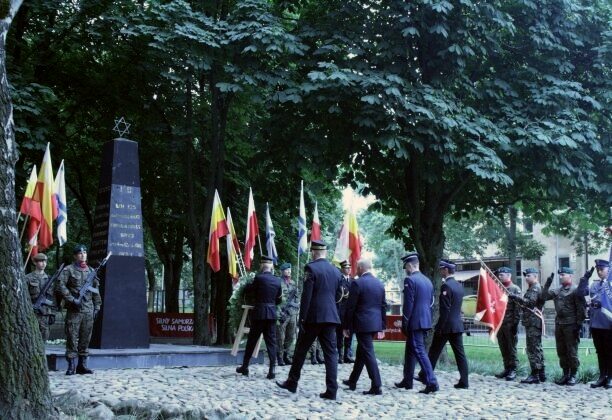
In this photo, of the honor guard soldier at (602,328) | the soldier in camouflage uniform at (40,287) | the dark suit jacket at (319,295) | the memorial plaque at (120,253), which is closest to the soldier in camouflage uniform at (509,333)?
the honor guard soldier at (602,328)

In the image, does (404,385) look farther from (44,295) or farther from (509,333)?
(44,295)

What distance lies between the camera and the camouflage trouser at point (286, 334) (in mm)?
15109

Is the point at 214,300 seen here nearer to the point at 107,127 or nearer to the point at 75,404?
the point at 107,127

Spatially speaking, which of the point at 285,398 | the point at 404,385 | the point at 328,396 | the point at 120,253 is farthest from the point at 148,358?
the point at 328,396

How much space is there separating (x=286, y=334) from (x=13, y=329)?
30.8ft

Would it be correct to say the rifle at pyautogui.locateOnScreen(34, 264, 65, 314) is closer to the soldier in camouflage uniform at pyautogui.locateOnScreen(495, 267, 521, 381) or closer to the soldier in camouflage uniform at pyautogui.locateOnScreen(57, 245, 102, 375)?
the soldier in camouflage uniform at pyautogui.locateOnScreen(57, 245, 102, 375)

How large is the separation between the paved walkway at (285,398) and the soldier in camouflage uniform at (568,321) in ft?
1.30

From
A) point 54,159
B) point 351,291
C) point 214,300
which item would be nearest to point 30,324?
point 351,291

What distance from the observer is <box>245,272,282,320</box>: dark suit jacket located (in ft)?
39.8

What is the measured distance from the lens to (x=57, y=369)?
12.7m

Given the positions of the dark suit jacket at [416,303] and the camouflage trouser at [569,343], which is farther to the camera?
the camouflage trouser at [569,343]

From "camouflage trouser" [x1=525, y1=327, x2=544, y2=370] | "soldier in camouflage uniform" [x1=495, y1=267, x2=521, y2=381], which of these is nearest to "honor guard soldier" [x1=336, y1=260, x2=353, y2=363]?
"soldier in camouflage uniform" [x1=495, y1=267, x2=521, y2=381]

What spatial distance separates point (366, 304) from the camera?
10766 mm

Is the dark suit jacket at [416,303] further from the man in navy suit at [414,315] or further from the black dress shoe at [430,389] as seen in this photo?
the black dress shoe at [430,389]
